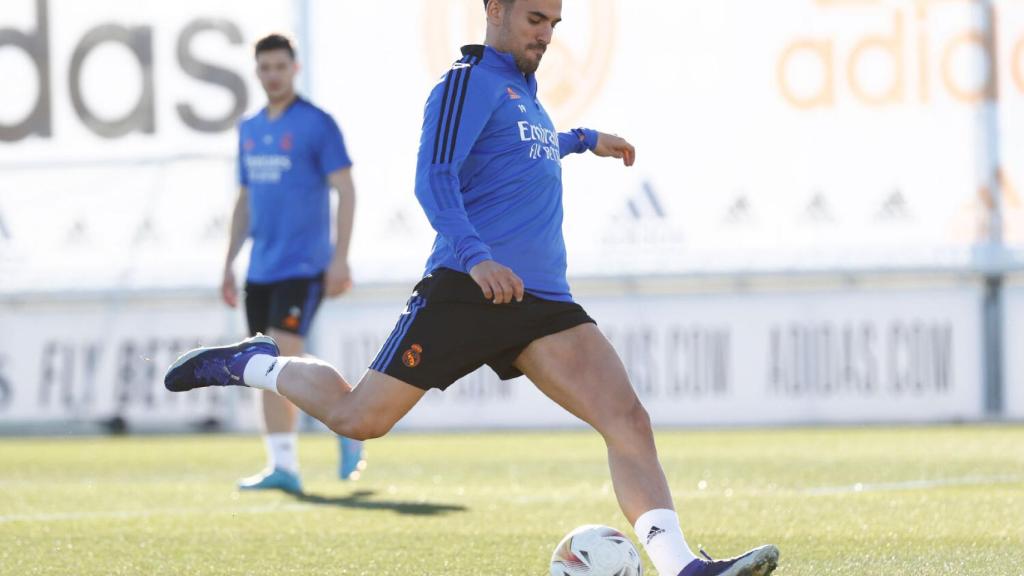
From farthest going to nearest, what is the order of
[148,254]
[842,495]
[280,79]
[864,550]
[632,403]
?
[148,254]
[280,79]
[842,495]
[864,550]
[632,403]

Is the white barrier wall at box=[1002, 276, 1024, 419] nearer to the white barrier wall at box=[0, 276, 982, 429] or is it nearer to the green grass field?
the white barrier wall at box=[0, 276, 982, 429]

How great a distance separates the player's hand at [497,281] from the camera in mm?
4516

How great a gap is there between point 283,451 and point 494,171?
3734 mm

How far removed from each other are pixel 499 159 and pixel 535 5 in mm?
443

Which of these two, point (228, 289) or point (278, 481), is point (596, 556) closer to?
point (278, 481)

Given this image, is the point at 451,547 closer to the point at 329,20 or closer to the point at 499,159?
the point at 499,159

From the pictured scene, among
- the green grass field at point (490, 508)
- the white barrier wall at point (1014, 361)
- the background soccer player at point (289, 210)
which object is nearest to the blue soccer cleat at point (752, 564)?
the green grass field at point (490, 508)

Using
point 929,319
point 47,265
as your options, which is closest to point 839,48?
point 929,319

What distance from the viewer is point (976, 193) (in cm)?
1409

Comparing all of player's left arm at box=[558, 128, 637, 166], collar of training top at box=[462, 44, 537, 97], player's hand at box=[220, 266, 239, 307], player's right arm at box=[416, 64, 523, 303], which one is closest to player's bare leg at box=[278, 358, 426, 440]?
player's right arm at box=[416, 64, 523, 303]

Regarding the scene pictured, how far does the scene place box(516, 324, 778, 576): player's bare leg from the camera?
14.9 feet

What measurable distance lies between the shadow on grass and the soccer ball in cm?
222

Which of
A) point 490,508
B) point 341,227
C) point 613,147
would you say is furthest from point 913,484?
point 613,147

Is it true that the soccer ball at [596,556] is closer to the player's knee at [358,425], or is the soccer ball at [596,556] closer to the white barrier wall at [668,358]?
the player's knee at [358,425]
